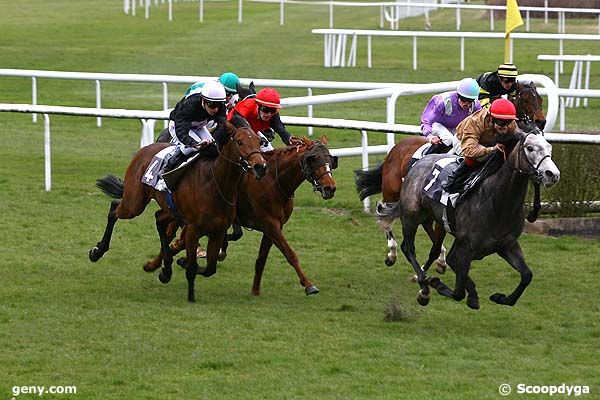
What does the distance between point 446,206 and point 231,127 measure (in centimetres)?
147

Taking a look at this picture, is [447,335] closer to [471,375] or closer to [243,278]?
[471,375]

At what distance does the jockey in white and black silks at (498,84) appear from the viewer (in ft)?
32.0

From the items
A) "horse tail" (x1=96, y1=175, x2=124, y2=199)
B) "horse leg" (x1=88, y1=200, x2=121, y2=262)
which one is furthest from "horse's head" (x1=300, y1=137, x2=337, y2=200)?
"horse tail" (x1=96, y1=175, x2=124, y2=199)

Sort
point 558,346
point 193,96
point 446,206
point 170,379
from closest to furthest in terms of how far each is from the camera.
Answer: point 170,379, point 558,346, point 446,206, point 193,96

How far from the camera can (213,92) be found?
8992mm

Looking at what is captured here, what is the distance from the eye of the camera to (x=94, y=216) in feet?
39.8

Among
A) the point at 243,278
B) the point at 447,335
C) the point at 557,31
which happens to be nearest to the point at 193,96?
the point at 243,278

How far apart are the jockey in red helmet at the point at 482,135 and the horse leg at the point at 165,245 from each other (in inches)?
82.8

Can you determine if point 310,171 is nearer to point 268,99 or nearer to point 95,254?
point 268,99

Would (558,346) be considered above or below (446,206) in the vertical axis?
below

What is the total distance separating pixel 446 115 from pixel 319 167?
1.41 meters

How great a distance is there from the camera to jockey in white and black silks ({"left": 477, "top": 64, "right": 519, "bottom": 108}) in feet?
32.0

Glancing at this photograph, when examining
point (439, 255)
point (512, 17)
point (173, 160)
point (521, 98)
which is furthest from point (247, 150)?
point (512, 17)

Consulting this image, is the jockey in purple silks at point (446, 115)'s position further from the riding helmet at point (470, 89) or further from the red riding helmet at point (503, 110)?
the red riding helmet at point (503, 110)
